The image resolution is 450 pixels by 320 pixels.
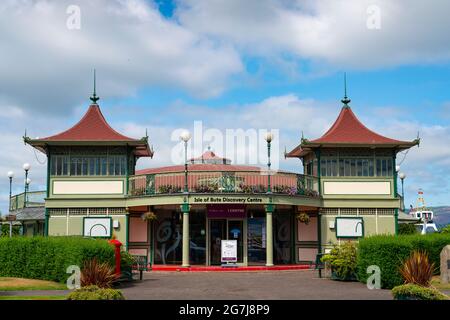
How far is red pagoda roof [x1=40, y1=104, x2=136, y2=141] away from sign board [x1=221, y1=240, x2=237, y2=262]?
741 cm

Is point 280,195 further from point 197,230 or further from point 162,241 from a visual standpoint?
point 162,241

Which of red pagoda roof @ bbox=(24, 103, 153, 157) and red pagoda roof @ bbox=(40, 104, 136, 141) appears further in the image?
red pagoda roof @ bbox=(40, 104, 136, 141)

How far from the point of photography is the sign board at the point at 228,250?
2734 cm

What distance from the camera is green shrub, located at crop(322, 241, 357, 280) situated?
70.4 feet

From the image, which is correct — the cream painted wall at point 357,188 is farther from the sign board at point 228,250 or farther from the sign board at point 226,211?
the sign board at point 228,250

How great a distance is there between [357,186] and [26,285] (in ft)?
60.4

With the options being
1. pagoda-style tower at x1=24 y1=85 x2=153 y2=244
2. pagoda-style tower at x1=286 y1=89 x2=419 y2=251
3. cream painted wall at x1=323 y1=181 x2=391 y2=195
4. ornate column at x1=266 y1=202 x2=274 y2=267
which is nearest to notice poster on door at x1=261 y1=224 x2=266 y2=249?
ornate column at x1=266 y1=202 x2=274 y2=267

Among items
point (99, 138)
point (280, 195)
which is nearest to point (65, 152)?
point (99, 138)

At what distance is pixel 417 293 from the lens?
13.5m

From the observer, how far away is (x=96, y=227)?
30.4 m

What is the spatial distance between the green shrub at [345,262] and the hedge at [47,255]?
795 centimetres

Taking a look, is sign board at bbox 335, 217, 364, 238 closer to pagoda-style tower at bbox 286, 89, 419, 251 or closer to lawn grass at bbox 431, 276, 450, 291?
pagoda-style tower at bbox 286, 89, 419, 251

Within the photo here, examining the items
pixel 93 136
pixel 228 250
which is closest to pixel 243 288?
pixel 228 250

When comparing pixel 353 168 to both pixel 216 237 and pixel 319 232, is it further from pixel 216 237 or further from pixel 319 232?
pixel 216 237
